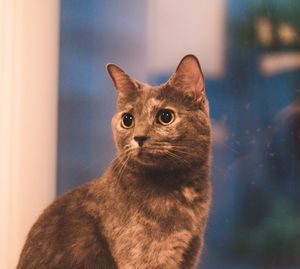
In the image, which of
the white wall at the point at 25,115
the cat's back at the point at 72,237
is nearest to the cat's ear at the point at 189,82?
the cat's back at the point at 72,237

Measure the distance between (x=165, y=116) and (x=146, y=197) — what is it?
0.22m

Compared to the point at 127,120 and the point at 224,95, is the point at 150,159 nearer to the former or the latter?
the point at 127,120

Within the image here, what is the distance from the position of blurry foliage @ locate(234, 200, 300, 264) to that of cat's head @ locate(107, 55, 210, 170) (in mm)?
426

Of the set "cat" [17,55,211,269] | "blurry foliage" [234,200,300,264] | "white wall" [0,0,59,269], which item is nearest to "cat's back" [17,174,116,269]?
"cat" [17,55,211,269]

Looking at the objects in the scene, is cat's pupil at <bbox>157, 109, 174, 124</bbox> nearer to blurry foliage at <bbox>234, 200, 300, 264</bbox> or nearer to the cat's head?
the cat's head

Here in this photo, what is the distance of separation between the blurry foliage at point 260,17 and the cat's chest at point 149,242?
28.3 inches

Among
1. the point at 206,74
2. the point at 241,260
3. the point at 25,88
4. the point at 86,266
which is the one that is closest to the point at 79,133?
the point at 25,88

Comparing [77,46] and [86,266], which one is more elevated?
[77,46]

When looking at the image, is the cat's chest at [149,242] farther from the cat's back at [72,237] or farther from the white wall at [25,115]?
the white wall at [25,115]

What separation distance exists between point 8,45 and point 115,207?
0.74m

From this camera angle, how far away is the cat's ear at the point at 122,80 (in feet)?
4.05

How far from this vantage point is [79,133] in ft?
5.42

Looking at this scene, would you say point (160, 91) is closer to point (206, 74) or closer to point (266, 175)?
point (206, 74)

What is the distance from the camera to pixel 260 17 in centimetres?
151
